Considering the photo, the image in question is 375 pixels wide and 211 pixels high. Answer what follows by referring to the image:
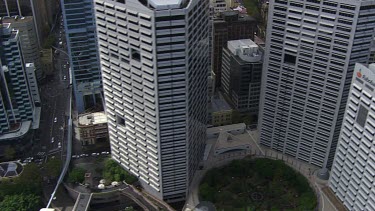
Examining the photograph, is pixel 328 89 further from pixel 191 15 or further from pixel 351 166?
pixel 191 15

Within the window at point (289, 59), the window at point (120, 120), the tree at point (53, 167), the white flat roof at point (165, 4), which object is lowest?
the tree at point (53, 167)

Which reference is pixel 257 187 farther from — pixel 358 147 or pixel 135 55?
pixel 135 55

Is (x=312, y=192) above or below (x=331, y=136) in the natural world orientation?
below

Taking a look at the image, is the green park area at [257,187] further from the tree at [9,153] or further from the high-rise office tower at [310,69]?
the tree at [9,153]

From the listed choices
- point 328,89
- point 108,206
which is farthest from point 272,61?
point 108,206

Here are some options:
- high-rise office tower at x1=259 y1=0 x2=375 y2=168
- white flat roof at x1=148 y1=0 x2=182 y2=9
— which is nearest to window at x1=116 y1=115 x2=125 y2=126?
white flat roof at x1=148 y1=0 x2=182 y2=9

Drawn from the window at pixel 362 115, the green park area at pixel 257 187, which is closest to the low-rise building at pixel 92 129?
the green park area at pixel 257 187

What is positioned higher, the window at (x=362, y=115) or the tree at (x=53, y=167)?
the window at (x=362, y=115)

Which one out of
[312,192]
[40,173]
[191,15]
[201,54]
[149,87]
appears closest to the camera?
[191,15]
